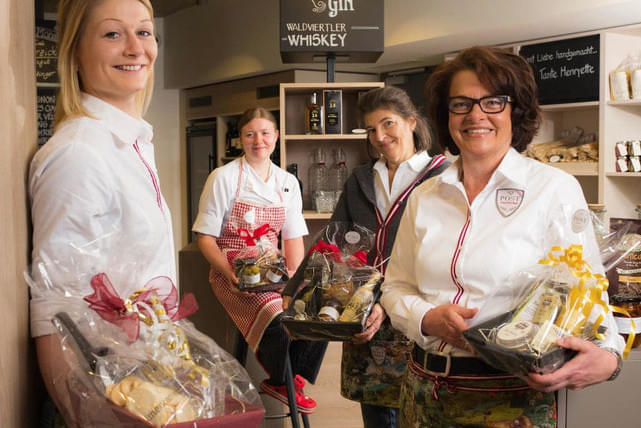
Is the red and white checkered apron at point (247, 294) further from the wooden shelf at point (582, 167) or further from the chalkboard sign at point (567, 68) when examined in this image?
the chalkboard sign at point (567, 68)

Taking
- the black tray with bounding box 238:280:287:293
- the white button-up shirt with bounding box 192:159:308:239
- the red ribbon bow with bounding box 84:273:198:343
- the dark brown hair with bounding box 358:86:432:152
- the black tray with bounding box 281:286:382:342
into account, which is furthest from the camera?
the white button-up shirt with bounding box 192:159:308:239

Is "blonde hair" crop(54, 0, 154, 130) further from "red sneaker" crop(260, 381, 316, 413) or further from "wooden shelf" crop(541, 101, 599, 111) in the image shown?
"wooden shelf" crop(541, 101, 599, 111)

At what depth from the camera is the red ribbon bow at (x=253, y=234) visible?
3365mm

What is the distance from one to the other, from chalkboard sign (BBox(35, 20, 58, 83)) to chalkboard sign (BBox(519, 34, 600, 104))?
11.8 feet

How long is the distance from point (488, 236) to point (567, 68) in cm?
396

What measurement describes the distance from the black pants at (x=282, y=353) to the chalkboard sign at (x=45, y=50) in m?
2.26

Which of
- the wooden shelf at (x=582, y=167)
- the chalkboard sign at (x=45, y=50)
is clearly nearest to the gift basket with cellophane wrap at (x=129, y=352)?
the chalkboard sign at (x=45, y=50)

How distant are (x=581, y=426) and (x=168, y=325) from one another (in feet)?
3.43

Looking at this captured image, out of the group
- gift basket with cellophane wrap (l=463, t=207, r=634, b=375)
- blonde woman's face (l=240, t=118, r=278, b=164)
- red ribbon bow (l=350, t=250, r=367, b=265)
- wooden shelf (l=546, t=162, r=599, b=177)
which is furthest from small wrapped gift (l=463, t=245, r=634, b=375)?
wooden shelf (l=546, t=162, r=599, b=177)

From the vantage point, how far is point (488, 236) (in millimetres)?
1573

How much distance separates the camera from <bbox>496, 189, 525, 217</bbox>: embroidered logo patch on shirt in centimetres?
158

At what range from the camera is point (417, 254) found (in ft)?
5.66

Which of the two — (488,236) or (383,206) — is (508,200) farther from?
(383,206)

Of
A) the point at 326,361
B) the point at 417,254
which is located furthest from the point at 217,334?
the point at 417,254
